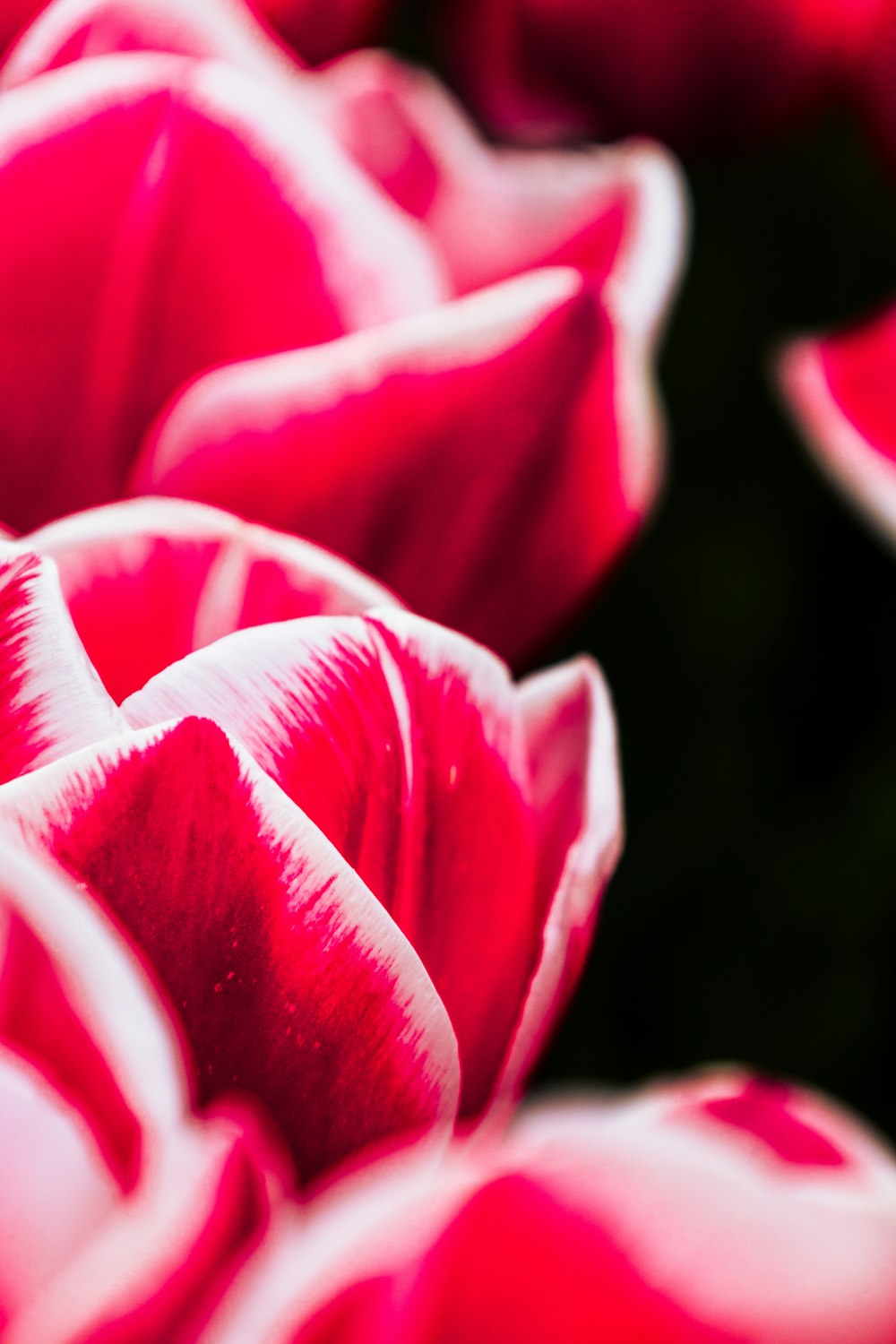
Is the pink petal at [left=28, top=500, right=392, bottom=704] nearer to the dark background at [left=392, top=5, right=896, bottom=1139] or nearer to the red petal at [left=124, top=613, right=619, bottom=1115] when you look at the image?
the red petal at [left=124, top=613, right=619, bottom=1115]

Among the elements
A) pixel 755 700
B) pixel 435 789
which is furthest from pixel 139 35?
pixel 755 700

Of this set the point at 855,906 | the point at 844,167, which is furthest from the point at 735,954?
the point at 844,167

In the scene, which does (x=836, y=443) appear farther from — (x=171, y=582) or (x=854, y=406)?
(x=171, y=582)

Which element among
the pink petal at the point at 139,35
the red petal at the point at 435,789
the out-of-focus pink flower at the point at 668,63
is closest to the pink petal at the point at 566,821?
the red petal at the point at 435,789

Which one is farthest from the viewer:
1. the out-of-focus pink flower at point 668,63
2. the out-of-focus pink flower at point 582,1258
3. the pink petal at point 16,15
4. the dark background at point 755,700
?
the dark background at point 755,700

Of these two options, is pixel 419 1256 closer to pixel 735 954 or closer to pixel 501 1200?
pixel 501 1200

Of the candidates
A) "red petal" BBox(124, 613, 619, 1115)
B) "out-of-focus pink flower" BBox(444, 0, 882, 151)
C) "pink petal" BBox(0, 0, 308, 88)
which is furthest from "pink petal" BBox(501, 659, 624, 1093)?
"out-of-focus pink flower" BBox(444, 0, 882, 151)

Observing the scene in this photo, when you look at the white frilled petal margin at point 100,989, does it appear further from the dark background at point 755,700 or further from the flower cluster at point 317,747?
the dark background at point 755,700

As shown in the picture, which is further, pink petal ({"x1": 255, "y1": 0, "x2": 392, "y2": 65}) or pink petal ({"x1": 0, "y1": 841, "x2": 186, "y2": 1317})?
pink petal ({"x1": 255, "y1": 0, "x2": 392, "y2": 65})
